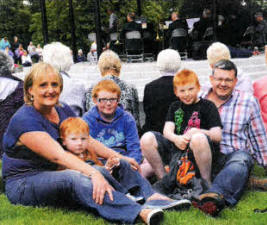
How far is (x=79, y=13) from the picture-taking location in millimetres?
31094

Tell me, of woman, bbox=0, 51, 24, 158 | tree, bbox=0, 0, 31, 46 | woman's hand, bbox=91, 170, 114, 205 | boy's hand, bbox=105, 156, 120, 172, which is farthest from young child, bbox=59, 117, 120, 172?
tree, bbox=0, 0, 31, 46

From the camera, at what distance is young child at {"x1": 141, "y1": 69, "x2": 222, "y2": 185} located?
3670mm

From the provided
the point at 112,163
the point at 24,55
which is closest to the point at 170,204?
the point at 112,163

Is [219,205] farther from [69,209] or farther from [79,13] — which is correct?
[79,13]

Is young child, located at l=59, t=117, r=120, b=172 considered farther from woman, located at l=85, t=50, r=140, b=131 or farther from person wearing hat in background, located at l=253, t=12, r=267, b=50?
person wearing hat in background, located at l=253, t=12, r=267, b=50

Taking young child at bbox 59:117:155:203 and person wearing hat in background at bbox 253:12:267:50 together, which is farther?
person wearing hat in background at bbox 253:12:267:50

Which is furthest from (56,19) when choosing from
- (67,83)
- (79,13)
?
(67,83)

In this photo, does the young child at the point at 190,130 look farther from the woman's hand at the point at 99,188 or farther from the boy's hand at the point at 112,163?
the woman's hand at the point at 99,188

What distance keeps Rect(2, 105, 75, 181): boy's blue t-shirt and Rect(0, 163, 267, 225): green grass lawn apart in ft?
1.03

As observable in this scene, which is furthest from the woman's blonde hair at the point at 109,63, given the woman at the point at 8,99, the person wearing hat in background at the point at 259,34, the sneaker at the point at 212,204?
the person wearing hat in background at the point at 259,34

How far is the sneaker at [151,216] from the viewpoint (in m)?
3.02

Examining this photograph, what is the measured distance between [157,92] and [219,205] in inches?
66.4

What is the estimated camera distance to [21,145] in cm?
328

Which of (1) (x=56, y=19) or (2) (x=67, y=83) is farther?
(1) (x=56, y=19)
